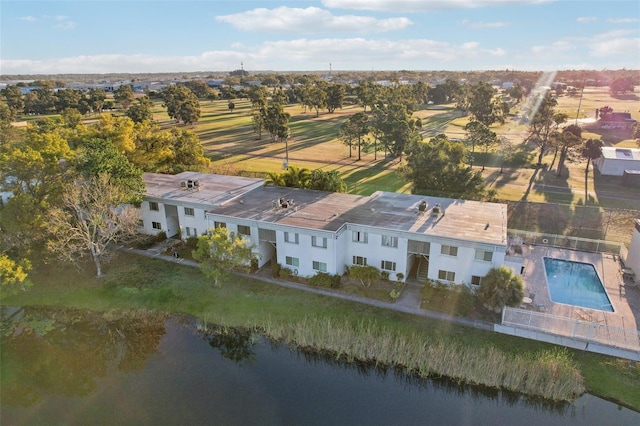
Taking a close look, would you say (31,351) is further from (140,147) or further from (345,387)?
(140,147)

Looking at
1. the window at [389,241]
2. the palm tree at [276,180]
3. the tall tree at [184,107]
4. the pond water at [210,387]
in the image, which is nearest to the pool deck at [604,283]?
the pond water at [210,387]

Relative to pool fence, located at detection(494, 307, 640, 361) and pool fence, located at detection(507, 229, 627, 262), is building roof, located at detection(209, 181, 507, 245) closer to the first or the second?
pool fence, located at detection(494, 307, 640, 361)

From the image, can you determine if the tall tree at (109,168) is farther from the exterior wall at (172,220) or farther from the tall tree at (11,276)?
the tall tree at (11,276)

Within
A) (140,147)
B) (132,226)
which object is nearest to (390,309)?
(132,226)

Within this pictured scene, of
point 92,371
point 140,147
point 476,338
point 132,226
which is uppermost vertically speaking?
point 140,147

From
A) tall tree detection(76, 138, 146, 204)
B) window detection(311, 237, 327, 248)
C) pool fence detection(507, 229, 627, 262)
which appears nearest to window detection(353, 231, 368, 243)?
window detection(311, 237, 327, 248)

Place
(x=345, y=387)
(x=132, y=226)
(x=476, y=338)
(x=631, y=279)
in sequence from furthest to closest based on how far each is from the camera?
(x=132, y=226), (x=631, y=279), (x=476, y=338), (x=345, y=387)
